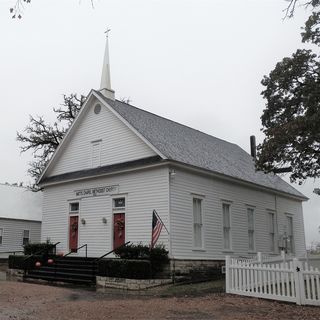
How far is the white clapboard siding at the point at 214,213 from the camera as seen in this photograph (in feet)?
62.1

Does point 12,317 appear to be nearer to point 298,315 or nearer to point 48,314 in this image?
point 48,314

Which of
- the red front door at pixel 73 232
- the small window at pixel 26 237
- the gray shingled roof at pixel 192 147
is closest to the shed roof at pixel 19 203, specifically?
the small window at pixel 26 237

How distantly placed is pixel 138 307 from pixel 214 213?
10.4 metres

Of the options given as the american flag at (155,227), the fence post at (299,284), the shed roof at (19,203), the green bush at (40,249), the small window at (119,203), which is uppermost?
the shed roof at (19,203)

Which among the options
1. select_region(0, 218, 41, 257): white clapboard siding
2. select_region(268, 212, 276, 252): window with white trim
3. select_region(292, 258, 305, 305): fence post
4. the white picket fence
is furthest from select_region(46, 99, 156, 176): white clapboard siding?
select_region(0, 218, 41, 257): white clapboard siding

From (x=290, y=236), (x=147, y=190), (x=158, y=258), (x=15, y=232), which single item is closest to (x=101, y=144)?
(x=147, y=190)

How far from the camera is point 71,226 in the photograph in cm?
2297

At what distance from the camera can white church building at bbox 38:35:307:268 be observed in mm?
19266

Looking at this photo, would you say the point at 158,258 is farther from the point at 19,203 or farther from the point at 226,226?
the point at 19,203

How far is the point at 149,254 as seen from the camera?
17.3 metres

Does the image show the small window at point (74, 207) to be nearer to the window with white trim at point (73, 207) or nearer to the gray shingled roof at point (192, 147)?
the window with white trim at point (73, 207)

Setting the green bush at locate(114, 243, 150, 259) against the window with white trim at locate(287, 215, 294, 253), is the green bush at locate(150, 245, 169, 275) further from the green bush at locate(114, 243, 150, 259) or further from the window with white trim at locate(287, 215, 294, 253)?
the window with white trim at locate(287, 215, 294, 253)

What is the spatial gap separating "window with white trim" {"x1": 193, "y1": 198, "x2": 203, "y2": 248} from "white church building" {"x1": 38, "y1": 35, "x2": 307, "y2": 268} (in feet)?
0.15

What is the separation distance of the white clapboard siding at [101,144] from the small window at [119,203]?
1.82m
